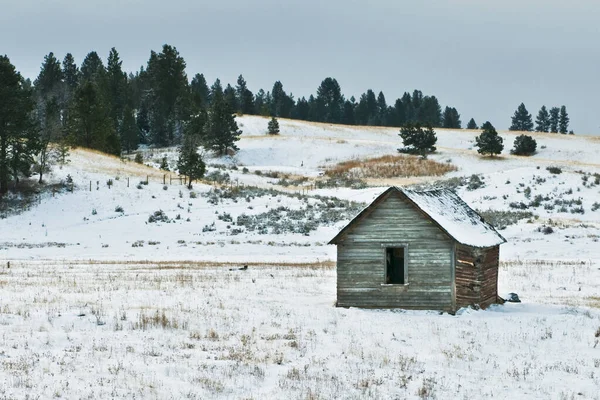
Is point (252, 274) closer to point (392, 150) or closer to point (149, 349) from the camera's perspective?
point (149, 349)

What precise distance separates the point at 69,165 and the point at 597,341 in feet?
171

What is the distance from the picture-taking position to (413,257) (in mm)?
21938

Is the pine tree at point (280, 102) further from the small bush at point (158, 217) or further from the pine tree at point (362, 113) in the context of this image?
the small bush at point (158, 217)

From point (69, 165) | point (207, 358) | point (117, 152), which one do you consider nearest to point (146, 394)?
point (207, 358)

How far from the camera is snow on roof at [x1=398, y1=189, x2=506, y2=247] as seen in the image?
859 inches

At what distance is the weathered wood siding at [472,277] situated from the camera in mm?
21797

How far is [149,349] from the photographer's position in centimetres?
1500

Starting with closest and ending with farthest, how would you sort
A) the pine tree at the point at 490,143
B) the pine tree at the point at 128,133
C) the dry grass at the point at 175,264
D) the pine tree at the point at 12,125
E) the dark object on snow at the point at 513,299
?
the dark object on snow at the point at 513,299, the dry grass at the point at 175,264, the pine tree at the point at 12,125, the pine tree at the point at 490,143, the pine tree at the point at 128,133

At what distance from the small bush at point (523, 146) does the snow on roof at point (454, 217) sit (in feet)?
264

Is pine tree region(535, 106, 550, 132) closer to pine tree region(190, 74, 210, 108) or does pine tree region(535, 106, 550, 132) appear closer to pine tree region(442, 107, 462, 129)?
pine tree region(442, 107, 462, 129)

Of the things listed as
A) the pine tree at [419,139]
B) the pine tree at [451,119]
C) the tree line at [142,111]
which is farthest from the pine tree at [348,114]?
the pine tree at [419,139]

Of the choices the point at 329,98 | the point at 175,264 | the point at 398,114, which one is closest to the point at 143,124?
the point at 329,98

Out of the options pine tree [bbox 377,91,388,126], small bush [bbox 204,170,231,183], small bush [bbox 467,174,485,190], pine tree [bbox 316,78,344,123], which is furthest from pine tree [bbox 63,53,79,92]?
small bush [bbox 467,174,485,190]

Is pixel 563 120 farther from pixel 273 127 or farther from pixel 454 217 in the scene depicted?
pixel 454 217
